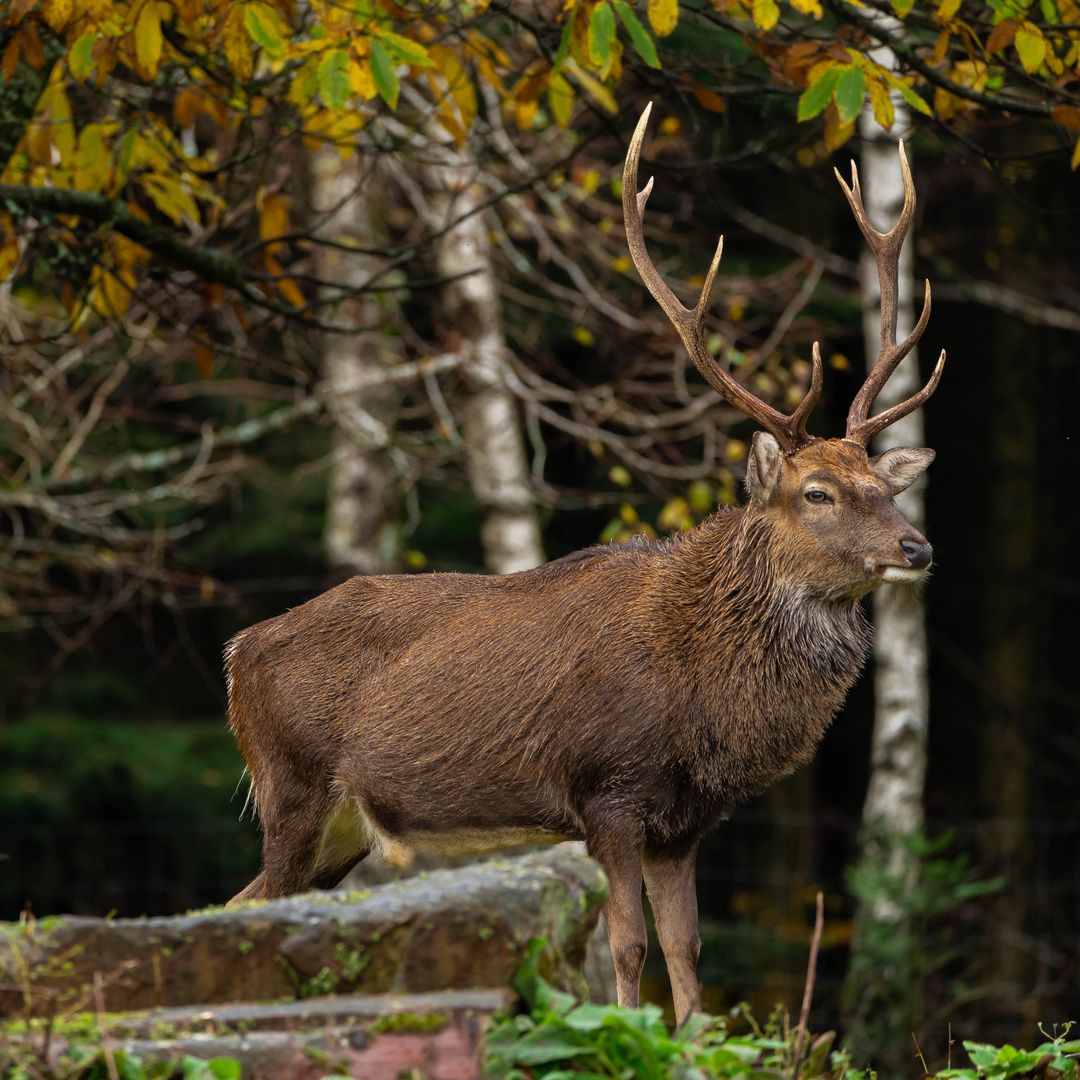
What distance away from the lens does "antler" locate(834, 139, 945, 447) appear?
4.87 m

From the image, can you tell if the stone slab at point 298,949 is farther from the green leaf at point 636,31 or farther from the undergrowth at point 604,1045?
the green leaf at point 636,31

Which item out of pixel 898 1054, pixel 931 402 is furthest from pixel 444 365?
pixel 931 402

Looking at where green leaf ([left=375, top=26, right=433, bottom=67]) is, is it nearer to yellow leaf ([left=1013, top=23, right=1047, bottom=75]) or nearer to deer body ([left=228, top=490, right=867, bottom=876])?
deer body ([left=228, top=490, right=867, bottom=876])

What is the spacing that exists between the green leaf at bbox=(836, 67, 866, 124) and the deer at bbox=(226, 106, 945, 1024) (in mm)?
535

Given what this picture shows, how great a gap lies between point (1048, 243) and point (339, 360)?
7.34 meters

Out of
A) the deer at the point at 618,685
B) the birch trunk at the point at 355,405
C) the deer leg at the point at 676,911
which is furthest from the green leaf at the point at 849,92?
the birch trunk at the point at 355,405

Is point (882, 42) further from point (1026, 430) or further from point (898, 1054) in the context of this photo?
point (1026, 430)

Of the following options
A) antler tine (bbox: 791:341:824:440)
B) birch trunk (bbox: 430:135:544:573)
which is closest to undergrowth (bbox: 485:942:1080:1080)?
antler tine (bbox: 791:341:824:440)

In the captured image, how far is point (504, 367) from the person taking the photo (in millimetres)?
8289

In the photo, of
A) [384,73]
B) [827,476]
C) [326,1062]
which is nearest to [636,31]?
[384,73]

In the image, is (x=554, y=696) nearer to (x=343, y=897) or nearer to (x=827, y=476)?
(x=827, y=476)

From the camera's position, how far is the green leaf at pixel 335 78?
175 inches

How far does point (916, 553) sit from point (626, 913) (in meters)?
1.38

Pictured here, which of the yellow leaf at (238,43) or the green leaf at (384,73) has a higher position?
the yellow leaf at (238,43)
